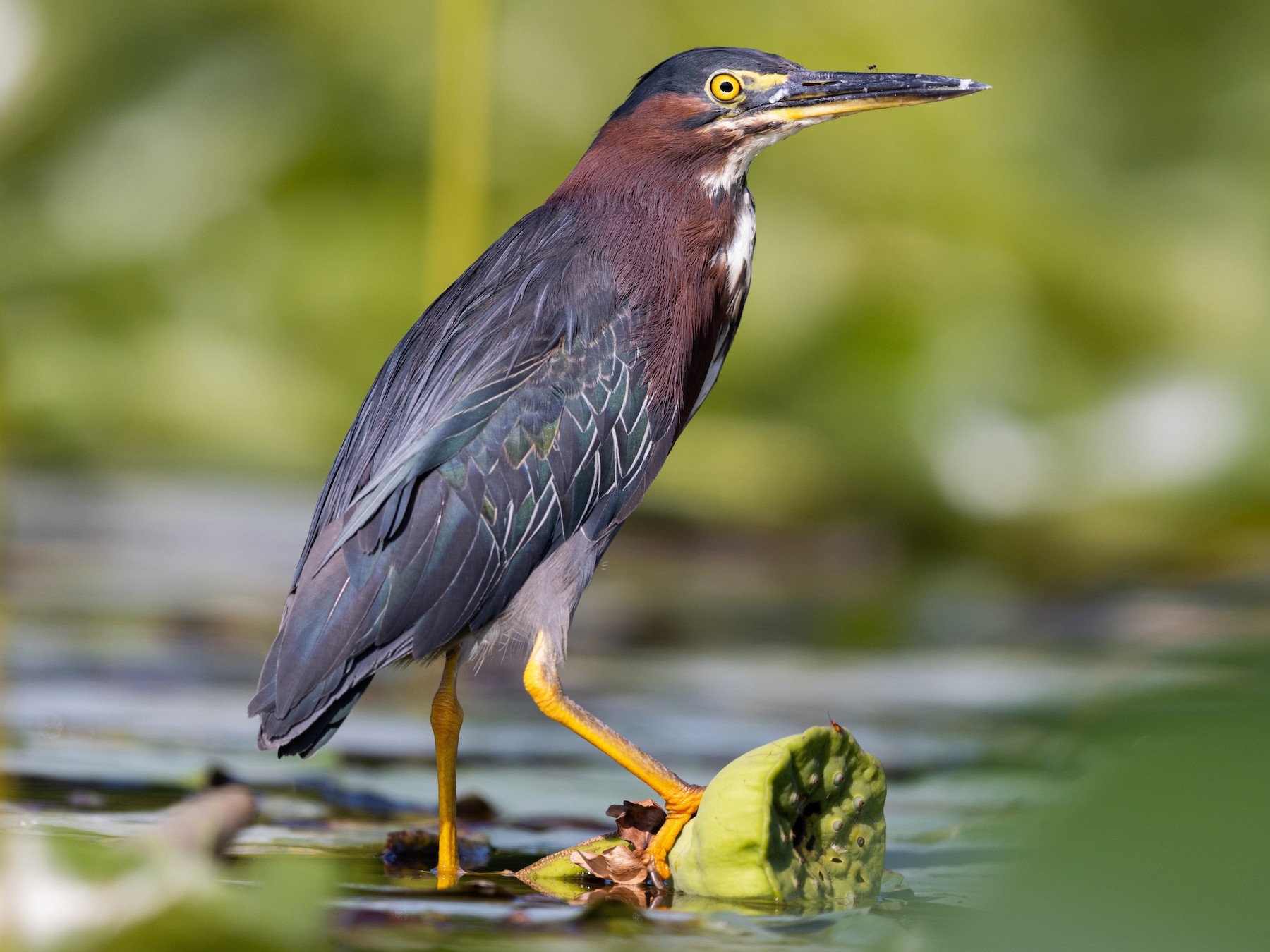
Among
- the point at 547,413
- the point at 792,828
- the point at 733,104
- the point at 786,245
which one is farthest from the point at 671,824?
the point at 786,245

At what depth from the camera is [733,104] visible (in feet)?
9.95

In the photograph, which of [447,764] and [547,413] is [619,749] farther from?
[547,413]

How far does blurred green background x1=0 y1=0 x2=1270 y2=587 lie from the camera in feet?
18.2

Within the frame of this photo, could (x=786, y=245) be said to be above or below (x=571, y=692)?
above

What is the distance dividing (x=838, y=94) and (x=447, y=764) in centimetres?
146

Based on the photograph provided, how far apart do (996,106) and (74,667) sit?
3.95m

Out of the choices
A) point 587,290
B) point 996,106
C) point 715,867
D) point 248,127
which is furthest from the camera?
point 248,127

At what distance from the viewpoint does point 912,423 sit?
18.2 feet

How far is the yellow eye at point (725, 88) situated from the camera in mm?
3031

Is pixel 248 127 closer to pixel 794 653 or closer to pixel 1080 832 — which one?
pixel 794 653

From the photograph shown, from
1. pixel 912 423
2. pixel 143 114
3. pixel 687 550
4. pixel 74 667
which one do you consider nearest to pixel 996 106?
pixel 912 423

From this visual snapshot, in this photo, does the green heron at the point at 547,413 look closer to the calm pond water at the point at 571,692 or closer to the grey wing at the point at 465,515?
the grey wing at the point at 465,515

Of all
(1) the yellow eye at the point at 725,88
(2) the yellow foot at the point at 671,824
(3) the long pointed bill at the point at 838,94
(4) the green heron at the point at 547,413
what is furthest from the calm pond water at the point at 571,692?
(1) the yellow eye at the point at 725,88

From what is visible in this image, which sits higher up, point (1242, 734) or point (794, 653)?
point (794, 653)
